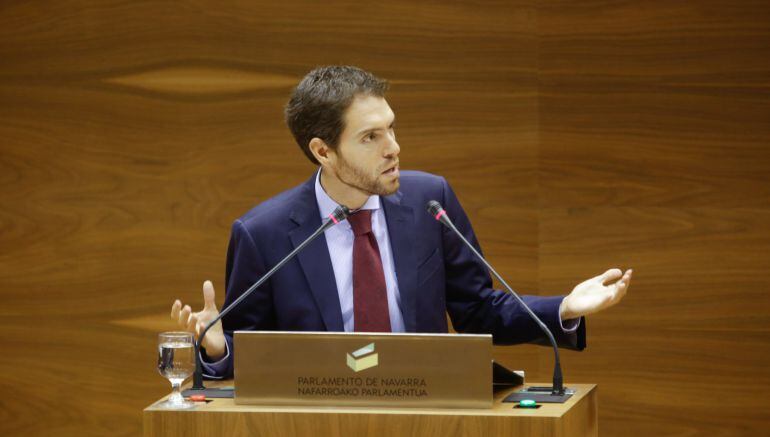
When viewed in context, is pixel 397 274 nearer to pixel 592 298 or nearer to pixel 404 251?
pixel 404 251

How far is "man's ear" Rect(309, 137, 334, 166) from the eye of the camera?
264 cm

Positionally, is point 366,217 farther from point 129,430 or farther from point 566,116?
point 129,430

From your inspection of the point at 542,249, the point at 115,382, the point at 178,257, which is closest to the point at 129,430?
the point at 115,382

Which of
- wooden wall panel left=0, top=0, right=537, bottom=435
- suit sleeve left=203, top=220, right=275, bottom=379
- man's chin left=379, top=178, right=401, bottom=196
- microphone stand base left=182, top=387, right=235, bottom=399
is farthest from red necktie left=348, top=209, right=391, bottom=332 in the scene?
wooden wall panel left=0, top=0, right=537, bottom=435

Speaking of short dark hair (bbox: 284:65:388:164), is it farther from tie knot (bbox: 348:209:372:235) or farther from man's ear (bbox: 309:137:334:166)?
tie knot (bbox: 348:209:372:235)

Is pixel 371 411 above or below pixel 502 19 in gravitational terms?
below

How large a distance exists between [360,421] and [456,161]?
5.73ft

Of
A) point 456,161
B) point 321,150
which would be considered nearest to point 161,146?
point 456,161

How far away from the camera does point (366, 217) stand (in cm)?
262

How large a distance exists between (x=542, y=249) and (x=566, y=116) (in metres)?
0.43

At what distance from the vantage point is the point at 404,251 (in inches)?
103

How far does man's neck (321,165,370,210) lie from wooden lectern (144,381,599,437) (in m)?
0.69

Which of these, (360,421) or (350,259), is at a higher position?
(350,259)

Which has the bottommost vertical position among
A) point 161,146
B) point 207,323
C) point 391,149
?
point 207,323
